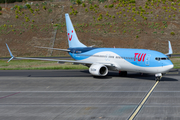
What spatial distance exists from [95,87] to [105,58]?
929 cm

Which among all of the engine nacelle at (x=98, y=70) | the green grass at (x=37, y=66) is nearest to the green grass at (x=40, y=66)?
the green grass at (x=37, y=66)

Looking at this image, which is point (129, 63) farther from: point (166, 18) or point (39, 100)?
point (166, 18)

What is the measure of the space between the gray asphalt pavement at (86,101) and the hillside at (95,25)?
59.0 meters

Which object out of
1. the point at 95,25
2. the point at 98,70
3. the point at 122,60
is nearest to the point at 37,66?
the point at 98,70

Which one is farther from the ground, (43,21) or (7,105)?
(43,21)

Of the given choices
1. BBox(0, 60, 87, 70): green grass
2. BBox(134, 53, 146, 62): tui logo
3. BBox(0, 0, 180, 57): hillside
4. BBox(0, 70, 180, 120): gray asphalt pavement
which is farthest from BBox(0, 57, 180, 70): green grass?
BBox(0, 0, 180, 57): hillside

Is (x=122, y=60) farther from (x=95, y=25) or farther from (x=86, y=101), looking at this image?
(x=95, y=25)

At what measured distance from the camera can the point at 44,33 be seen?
98938mm

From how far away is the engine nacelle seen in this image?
113ft

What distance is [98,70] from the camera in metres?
34.3

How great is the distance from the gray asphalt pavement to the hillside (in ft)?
194

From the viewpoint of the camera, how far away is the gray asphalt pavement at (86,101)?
16.5 meters

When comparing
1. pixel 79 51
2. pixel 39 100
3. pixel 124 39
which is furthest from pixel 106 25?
pixel 39 100

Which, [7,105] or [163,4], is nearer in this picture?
[7,105]
